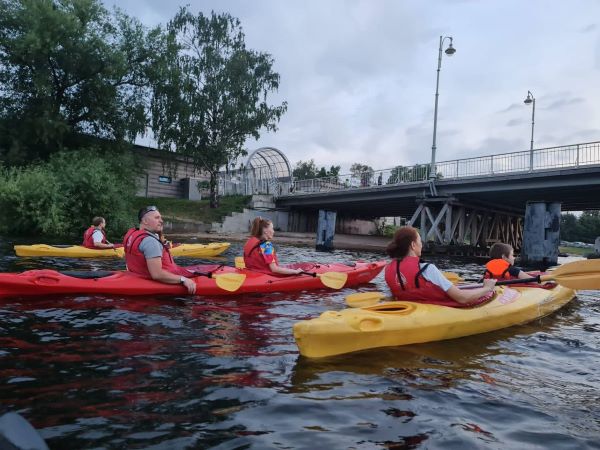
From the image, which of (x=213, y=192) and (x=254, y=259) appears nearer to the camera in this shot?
(x=254, y=259)

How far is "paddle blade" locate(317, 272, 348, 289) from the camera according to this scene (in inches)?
327

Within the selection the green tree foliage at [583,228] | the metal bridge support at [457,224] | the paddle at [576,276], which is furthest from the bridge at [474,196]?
the green tree foliage at [583,228]

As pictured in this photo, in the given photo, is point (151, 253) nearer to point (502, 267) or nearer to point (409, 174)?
point (502, 267)

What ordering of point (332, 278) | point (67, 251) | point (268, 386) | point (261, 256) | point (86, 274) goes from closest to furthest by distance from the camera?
point (268, 386)
point (86, 274)
point (261, 256)
point (332, 278)
point (67, 251)

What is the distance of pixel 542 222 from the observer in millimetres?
17609

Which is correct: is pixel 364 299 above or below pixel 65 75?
below

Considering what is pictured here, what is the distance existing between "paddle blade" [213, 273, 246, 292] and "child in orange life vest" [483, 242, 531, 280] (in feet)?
12.2

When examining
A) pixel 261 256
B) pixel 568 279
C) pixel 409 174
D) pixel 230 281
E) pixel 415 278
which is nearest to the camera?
pixel 415 278

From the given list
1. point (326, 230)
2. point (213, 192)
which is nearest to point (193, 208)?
point (213, 192)

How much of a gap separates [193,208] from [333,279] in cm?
2530

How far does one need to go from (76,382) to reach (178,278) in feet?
11.4

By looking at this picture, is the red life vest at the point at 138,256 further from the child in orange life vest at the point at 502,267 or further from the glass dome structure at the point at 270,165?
the glass dome structure at the point at 270,165

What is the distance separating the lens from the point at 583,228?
75188 mm

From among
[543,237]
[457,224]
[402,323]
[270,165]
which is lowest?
[402,323]
